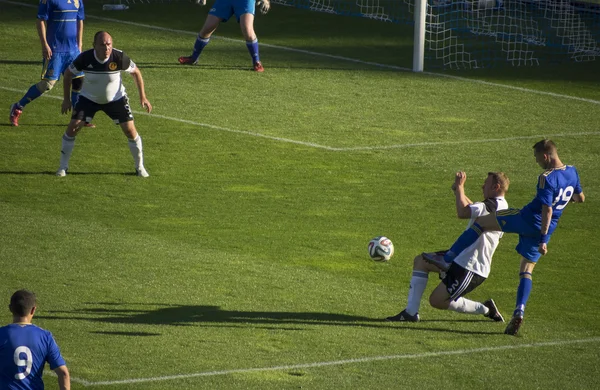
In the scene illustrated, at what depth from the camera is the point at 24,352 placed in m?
7.87

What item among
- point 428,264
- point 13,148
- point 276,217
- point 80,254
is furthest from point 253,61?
point 428,264

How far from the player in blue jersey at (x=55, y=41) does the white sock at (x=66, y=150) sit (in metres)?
2.70

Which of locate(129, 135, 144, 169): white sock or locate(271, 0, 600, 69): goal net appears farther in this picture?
locate(271, 0, 600, 69): goal net

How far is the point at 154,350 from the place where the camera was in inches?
421

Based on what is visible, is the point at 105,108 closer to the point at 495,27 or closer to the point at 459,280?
the point at 459,280

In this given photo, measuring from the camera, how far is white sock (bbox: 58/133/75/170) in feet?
54.1

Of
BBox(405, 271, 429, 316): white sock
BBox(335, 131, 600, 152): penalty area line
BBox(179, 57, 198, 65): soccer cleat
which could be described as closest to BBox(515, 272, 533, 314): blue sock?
BBox(405, 271, 429, 316): white sock

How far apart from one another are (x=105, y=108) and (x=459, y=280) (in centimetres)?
665

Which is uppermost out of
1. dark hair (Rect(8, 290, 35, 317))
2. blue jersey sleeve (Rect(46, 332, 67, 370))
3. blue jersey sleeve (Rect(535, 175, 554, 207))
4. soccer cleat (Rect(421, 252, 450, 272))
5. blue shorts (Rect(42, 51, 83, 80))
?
dark hair (Rect(8, 290, 35, 317))

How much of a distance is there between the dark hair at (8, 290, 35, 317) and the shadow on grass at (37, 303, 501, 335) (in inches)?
137

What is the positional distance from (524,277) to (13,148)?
9.32 meters

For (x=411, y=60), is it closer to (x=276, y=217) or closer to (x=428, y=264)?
(x=276, y=217)

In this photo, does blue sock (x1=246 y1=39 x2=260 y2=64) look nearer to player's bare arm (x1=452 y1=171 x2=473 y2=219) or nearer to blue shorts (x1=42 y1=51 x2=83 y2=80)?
blue shorts (x1=42 y1=51 x2=83 y2=80)

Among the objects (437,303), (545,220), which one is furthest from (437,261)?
(545,220)
